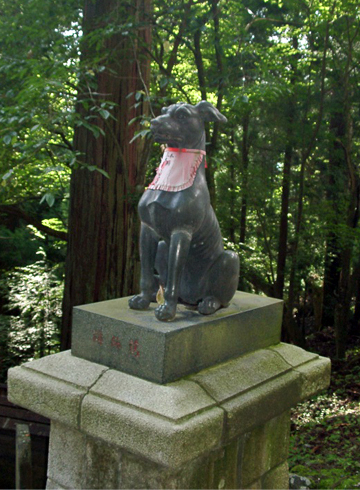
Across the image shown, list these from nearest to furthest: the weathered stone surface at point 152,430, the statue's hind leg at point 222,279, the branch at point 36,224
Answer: the weathered stone surface at point 152,430 < the statue's hind leg at point 222,279 < the branch at point 36,224

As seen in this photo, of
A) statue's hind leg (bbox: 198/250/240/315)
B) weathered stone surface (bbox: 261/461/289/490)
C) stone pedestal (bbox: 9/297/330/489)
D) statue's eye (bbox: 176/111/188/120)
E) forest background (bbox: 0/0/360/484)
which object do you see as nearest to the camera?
stone pedestal (bbox: 9/297/330/489)

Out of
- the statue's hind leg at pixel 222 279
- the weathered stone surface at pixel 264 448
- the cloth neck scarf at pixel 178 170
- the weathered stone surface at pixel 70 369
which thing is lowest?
the weathered stone surface at pixel 264 448

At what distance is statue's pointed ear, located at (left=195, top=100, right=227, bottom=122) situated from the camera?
8.24ft

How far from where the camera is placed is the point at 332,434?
226 inches

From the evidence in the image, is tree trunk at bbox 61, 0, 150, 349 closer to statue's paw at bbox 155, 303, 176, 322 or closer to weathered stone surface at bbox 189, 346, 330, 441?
weathered stone surface at bbox 189, 346, 330, 441

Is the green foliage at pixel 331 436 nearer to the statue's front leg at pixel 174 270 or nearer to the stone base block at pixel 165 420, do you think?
the stone base block at pixel 165 420

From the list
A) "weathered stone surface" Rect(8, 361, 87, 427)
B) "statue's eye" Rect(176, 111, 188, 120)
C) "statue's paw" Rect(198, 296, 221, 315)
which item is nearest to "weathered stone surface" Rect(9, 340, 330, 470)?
"weathered stone surface" Rect(8, 361, 87, 427)

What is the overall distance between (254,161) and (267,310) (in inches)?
314

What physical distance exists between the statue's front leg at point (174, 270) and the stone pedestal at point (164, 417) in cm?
16

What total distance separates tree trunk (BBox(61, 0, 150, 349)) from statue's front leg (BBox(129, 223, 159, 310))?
2868 mm

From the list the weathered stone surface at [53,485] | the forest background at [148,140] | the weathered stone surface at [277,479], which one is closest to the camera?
the weathered stone surface at [53,485]

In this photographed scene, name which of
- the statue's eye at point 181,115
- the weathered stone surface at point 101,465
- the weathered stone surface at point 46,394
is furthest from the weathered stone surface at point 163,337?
the statue's eye at point 181,115

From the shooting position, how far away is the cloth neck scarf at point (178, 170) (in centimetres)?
253

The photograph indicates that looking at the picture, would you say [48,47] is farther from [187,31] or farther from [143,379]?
[143,379]
